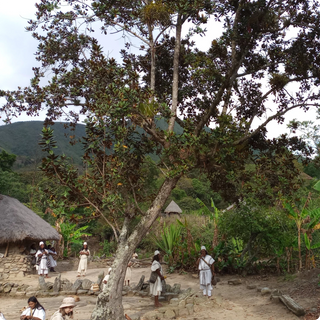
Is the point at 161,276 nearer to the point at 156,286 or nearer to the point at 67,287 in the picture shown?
the point at 156,286

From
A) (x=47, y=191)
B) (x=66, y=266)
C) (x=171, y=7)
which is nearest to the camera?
(x=47, y=191)

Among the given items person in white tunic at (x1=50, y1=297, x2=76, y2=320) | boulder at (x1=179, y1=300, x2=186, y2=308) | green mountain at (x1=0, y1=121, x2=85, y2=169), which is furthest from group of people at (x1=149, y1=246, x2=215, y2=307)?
green mountain at (x1=0, y1=121, x2=85, y2=169)

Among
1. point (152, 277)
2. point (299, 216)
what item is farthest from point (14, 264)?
point (299, 216)

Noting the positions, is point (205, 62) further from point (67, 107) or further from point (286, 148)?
point (67, 107)

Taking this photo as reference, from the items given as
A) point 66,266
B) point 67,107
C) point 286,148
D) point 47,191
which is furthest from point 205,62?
point 66,266

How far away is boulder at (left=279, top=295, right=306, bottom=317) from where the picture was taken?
6.65 m

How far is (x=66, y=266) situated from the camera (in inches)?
699

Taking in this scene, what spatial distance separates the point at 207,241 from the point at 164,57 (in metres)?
8.76

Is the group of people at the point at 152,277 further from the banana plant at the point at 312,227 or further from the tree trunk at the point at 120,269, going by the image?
the banana plant at the point at 312,227

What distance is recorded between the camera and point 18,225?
13883 mm

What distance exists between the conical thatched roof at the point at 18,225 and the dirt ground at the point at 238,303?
3023mm

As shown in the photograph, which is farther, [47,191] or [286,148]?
[286,148]

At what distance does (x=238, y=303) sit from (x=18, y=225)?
9751 millimetres

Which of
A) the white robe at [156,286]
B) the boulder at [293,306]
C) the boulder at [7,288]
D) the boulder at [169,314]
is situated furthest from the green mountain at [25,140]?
the boulder at [293,306]
